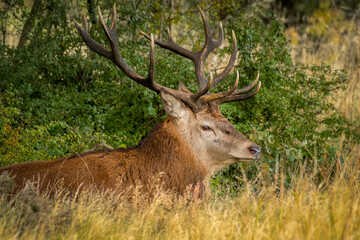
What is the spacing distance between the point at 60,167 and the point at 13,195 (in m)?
0.45

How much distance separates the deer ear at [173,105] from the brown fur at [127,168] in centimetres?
12

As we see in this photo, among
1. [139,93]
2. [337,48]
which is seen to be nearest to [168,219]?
[139,93]

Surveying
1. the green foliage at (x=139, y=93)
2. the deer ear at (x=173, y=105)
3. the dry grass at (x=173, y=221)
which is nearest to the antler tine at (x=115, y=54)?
the deer ear at (x=173, y=105)

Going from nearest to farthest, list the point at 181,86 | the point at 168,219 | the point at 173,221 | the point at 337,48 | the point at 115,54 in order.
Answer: the point at 173,221 → the point at 168,219 → the point at 115,54 → the point at 181,86 → the point at 337,48

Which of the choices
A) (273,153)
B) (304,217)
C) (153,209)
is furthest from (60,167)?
(273,153)

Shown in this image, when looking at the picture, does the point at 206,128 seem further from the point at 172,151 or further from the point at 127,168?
the point at 127,168

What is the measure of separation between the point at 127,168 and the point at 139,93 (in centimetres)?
261

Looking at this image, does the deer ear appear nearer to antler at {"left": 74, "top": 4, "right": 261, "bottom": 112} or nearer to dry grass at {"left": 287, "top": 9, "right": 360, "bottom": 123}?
antler at {"left": 74, "top": 4, "right": 261, "bottom": 112}

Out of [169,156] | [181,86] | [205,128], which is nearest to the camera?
[169,156]

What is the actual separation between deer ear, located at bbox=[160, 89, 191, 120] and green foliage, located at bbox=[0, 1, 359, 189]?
162 cm

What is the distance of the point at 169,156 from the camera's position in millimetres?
5043

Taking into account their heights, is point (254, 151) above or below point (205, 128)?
below

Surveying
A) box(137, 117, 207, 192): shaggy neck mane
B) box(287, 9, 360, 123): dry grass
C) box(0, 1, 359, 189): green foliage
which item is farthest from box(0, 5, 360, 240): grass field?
box(287, 9, 360, 123): dry grass

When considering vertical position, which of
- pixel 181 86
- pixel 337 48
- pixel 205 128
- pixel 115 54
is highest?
pixel 337 48
